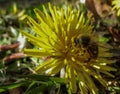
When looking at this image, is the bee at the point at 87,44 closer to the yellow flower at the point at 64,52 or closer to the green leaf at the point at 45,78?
the yellow flower at the point at 64,52

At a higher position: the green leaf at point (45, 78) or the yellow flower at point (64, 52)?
the yellow flower at point (64, 52)

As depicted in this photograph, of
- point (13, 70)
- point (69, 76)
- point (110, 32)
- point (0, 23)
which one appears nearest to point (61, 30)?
→ point (69, 76)

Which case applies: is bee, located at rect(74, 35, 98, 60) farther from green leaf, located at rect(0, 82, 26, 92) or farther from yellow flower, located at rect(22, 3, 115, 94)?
green leaf, located at rect(0, 82, 26, 92)

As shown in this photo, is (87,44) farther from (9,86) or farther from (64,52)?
(9,86)

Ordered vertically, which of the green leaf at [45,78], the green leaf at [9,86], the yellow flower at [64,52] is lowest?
the green leaf at [9,86]

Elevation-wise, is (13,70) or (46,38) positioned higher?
(46,38)

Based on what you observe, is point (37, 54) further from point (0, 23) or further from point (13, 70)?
point (0, 23)

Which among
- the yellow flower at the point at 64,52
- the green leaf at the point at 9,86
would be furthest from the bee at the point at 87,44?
the green leaf at the point at 9,86

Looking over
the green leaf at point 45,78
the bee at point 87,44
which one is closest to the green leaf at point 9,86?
the green leaf at point 45,78
